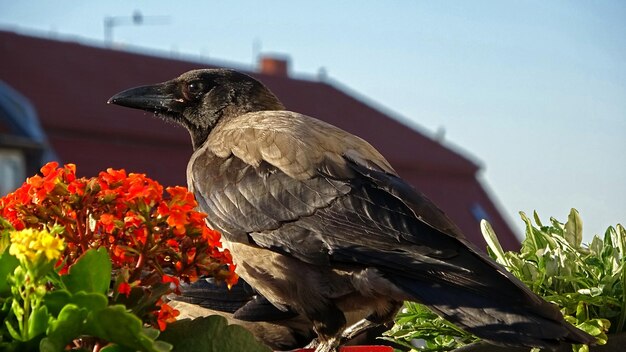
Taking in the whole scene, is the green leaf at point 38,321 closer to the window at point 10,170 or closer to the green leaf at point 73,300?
the green leaf at point 73,300

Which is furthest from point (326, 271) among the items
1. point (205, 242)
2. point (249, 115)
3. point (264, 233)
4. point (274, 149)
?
point (205, 242)

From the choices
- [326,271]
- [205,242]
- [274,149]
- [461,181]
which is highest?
[205,242]

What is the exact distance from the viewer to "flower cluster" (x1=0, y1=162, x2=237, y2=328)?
1.94 m

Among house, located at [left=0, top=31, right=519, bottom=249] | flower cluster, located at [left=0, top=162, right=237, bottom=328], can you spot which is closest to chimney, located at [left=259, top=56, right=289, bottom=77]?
house, located at [left=0, top=31, right=519, bottom=249]

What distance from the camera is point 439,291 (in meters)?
2.71

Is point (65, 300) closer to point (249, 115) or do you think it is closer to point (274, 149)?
point (274, 149)

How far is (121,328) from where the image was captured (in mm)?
1690

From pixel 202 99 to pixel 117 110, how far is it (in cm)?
2366

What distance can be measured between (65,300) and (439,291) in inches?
47.1

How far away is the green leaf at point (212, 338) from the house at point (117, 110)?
23965 mm

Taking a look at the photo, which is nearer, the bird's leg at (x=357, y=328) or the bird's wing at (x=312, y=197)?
the bird's wing at (x=312, y=197)

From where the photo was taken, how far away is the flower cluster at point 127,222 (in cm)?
194

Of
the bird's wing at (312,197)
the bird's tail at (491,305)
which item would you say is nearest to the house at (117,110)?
the bird's wing at (312,197)

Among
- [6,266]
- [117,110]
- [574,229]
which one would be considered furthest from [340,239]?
[117,110]
